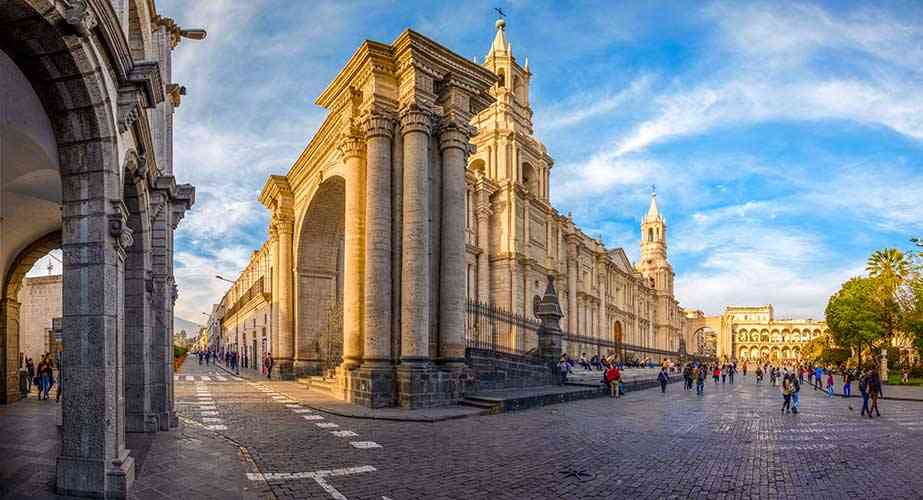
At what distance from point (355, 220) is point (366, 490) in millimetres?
11552

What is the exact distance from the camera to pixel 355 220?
1788 cm

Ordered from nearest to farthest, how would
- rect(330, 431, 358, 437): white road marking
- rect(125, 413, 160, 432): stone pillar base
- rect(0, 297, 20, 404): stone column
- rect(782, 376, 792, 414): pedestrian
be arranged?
1. rect(125, 413, 160, 432): stone pillar base
2. rect(330, 431, 358, 437): white road marking
3. rect(0, 297, 20, 404): stone column
4. rect(782, 376, 792, 414): pedestrian

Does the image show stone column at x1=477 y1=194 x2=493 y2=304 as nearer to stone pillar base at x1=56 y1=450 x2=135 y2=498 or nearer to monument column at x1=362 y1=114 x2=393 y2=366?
Answer: monument column at x1=362 y1=114 x2=393 y2=366

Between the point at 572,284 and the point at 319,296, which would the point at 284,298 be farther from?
the point at 572,284

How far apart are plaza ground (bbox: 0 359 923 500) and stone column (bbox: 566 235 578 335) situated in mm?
32943

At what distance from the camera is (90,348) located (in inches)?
233

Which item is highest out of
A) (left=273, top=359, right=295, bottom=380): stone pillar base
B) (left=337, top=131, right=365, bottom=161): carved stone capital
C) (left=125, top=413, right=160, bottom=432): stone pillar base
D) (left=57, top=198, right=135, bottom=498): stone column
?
(left=337, top=131, right=365, bottom=161): carved stone capital

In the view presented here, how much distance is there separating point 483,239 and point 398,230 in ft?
74.8

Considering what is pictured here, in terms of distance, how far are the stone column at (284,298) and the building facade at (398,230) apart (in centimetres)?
5

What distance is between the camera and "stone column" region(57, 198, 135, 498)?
232 inches

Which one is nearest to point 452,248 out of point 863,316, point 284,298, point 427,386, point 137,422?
point 427,386

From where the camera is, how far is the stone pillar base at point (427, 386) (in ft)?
50.0

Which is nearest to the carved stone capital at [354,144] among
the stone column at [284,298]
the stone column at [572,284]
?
the stone column at [284,298]

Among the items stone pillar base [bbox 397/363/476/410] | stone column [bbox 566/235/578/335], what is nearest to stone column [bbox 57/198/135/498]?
stone pillar base [bbox 397/363/476/410]
